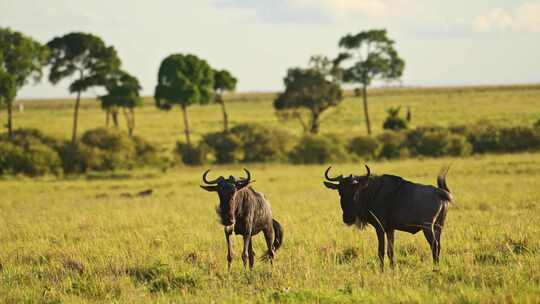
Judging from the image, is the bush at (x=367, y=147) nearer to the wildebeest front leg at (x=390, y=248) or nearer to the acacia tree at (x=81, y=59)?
the acacia tree at (x=81, y=59)

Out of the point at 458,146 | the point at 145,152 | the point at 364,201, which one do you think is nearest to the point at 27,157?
the point at 145,152

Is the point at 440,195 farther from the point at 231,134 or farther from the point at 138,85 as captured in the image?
the point at 138,85

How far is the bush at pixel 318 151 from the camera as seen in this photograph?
41.2 metres

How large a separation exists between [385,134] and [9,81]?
86.5ft

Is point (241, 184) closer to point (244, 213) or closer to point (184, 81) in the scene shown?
point (244, 213)

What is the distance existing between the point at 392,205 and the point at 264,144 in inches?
1292

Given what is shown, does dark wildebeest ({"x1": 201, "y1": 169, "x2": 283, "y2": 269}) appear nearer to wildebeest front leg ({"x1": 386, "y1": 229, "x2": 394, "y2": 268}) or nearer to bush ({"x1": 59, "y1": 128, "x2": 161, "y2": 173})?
wildebeest front leg ({"x1": 386, "y1": 229, "x2": 394, "y2": 268})

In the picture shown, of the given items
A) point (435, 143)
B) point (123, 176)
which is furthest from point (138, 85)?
point (435, 143)

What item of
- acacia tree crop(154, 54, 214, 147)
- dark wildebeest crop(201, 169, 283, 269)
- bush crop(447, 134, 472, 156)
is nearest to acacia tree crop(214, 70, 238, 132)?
acacia tree crop(154, 54, 214, 147)

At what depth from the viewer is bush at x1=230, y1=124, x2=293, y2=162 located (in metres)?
42.0

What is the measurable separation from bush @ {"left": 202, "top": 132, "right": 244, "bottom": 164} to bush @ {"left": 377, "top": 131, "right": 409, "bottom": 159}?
33.5 ft

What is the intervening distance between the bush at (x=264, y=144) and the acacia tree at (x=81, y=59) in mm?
10794

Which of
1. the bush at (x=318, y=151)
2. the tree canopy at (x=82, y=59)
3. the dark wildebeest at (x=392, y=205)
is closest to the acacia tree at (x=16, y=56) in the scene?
the tree canopy at (x=82, y=59)

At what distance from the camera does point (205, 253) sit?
35.4 ft
